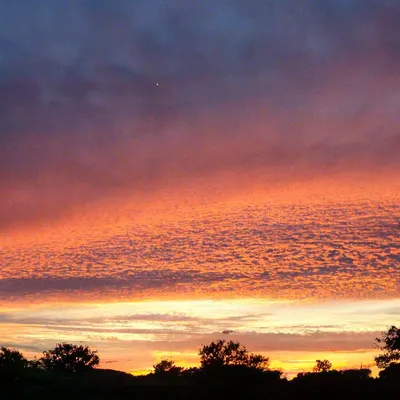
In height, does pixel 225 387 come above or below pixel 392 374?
below

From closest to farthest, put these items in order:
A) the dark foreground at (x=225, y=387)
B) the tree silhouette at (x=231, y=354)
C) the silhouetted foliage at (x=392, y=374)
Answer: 1. the dark foreground at (x=225, y=387)
2. the silhouetted foliage at (x=392, y=374)
3. the tree silhouette at (x=231, y=354)

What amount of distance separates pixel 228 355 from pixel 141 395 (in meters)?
64.8

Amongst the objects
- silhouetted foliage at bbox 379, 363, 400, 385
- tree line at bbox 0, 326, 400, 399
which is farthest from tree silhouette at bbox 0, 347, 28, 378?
silhouetted foliage at bbox 379, 363, 400, 385

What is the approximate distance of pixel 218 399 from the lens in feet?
120

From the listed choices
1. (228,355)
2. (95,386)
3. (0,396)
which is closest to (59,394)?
(95,386)

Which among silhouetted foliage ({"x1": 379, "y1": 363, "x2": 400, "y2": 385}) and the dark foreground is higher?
silhouetted foliage ({"x1": 379, "y1": 363, "x2": 400, "y2": 385})

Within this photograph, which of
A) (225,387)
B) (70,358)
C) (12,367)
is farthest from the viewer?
(70,358)

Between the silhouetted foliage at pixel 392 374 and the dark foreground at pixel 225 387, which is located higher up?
the silhouetted foliage at pixel 392 374

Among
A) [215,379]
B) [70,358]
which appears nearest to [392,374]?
[215,379]

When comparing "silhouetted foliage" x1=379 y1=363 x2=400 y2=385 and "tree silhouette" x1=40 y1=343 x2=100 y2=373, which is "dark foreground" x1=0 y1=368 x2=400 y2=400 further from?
"tree silhouette" x1=40 y1=343 x2=100 y2=373

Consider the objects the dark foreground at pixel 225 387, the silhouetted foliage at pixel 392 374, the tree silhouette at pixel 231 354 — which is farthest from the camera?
the tree silhouette at pixel 231 354

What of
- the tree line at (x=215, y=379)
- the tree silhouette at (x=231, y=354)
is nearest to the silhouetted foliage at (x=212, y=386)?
the tree line at (x=215, y=379)

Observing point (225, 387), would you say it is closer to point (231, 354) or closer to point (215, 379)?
point (215, 379)

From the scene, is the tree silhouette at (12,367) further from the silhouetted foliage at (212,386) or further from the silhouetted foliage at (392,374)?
the silhouetted foliage at (392,374)
